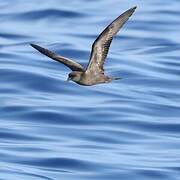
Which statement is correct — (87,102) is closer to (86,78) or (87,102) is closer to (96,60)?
(96,60)

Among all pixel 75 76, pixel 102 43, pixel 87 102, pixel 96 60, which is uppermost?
pixel 87 102

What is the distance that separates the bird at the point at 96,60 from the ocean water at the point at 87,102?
6088 millimetres

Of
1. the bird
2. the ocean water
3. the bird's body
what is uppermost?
the ocean water

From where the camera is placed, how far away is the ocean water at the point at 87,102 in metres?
25.6

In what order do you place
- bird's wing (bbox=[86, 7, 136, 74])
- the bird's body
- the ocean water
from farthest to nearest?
the ocean water
bird's wing (bbox=[86, 7, 136, 74])
the bird's body

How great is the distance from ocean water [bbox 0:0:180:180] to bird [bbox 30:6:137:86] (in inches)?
240

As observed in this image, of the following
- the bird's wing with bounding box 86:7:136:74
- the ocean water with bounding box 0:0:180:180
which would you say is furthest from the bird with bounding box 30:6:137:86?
the ocean water with bounding box 0:0:180:180

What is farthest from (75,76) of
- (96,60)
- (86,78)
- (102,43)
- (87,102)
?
(87,102)

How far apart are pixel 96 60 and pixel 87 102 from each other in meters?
12.0

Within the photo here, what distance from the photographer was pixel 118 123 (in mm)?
28375

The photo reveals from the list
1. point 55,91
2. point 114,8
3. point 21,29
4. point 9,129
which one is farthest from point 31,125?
point 114,8

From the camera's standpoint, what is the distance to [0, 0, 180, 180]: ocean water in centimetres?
2562

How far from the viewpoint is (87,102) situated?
30469 mm

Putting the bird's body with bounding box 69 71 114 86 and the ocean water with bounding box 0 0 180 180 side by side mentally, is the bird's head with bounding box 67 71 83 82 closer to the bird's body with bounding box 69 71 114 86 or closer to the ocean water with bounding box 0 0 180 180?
the bird's body with bounding box 69 71 114 86
